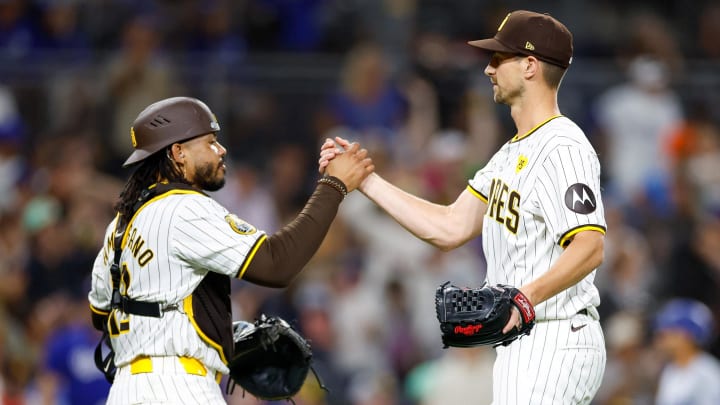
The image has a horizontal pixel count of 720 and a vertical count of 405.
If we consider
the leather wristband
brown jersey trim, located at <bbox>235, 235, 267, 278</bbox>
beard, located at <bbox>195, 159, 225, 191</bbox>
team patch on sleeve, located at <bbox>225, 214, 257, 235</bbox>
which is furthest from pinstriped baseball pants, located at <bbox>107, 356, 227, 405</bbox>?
the leather wristband

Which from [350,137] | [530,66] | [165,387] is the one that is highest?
[530,66]

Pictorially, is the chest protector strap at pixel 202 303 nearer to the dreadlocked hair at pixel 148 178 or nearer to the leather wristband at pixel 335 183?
the dreadlocked hair at pixel 148 178

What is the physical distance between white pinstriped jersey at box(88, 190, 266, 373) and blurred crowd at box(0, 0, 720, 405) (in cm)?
479

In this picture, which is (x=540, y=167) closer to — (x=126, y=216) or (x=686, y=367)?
(x=126, y=216)

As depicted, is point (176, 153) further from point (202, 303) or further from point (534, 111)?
point (534, 111)

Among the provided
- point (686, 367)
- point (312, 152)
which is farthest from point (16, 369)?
point (686, 367)

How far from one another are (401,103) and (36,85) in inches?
138

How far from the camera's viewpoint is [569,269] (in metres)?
5.25

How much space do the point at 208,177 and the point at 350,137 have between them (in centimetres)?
657

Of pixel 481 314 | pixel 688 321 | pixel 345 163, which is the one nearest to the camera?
pixel 481 314

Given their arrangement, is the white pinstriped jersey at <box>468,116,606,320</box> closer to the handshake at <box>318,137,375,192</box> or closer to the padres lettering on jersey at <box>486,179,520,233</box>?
the padres lettering on jersey at <box>486,179,520,233</box>

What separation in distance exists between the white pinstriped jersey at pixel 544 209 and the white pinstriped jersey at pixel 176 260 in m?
1.09

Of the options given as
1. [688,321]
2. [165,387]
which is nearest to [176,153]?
[165,387]

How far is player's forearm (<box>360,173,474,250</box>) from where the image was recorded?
637cm
